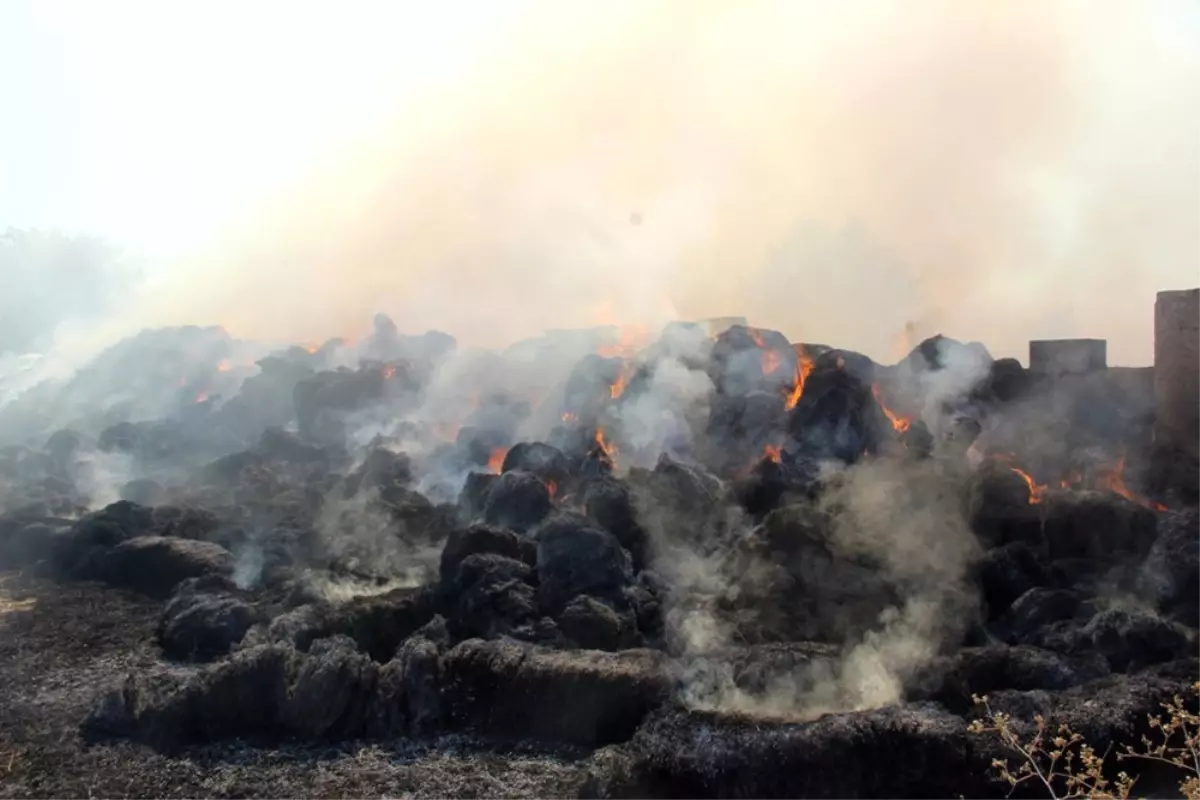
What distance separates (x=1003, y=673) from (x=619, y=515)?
974 cm

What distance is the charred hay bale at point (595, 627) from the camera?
1580cm

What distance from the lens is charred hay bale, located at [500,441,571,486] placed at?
25.9 meters

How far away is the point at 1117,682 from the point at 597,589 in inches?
355

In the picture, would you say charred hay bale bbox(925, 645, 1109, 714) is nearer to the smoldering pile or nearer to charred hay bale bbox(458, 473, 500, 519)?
the smoldering pile

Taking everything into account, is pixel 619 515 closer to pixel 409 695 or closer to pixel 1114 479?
pixel 409 695

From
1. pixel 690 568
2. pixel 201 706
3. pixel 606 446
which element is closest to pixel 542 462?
pixel 606 446

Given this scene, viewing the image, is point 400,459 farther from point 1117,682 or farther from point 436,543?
point 1117,682

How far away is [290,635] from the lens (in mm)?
16172

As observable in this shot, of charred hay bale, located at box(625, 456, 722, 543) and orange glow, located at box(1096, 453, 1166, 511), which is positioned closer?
charred hay bale, located at box(625, 456, 722, 543)

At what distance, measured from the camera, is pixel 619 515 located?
20953 millimetres

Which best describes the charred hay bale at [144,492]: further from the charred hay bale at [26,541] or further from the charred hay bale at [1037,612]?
the charred hay bale at [1037,612]

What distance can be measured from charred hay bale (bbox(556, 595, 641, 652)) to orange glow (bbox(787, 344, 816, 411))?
45.9ft

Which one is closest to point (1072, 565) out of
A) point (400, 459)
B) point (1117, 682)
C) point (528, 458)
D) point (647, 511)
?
point (1117, 682)

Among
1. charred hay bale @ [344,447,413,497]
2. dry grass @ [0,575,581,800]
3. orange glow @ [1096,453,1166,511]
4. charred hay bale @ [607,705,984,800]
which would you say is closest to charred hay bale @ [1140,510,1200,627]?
orange glow @ [1096,453,1166,511]
